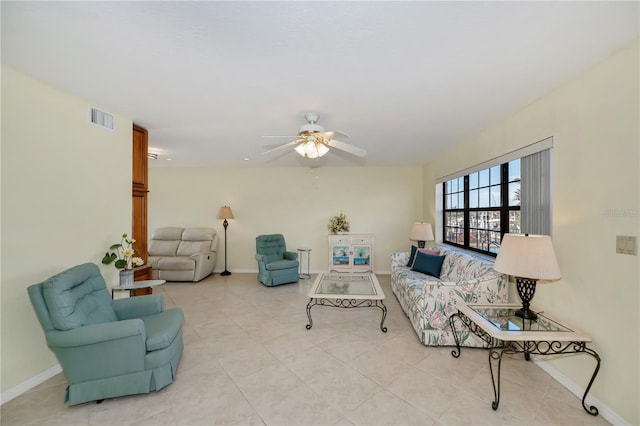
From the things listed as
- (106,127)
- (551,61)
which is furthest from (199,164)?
(551,61)

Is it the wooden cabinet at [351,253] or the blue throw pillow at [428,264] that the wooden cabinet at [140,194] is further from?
the blue throw pillow at [428,264]

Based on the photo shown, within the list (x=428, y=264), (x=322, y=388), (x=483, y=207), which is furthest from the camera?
(x=428, y=264)

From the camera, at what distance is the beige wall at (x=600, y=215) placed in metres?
1.62

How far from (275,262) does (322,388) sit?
311cm

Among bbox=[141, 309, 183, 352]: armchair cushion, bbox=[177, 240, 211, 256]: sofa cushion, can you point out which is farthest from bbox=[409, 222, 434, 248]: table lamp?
bbox=[177, 240, 211, 256]: sofa cushion

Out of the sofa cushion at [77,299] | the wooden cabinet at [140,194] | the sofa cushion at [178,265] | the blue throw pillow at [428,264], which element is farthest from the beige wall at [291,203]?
the sofa cushion at [77,299]

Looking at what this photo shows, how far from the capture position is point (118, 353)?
185 centimetres

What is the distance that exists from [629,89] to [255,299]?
451cm

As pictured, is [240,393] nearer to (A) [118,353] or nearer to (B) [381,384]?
(A) [118,353]

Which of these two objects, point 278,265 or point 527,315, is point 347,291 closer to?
point 527,315

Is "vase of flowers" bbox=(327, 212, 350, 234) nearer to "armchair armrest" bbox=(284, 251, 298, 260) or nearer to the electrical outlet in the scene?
"armchair armrest" bbox=(284, 251, 298, 260)

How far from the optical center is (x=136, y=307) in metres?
2.38

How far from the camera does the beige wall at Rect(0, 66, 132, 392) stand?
6.36 ft

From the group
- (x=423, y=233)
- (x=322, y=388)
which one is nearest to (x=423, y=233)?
(x=423, y=233)
